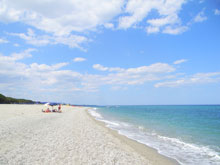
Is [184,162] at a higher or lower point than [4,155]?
lower

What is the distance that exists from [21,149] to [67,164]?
8.76 ft

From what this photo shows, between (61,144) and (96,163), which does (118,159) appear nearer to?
(96,163)

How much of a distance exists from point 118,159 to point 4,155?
4.62 meters

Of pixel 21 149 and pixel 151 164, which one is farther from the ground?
pixel 21 149

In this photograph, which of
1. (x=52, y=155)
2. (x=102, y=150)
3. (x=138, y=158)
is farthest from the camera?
(x=102, y=150)

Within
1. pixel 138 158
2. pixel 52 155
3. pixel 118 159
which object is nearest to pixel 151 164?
pixel 138 158

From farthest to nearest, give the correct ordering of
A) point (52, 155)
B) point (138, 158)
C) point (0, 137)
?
1. point (0, 137)
2. point (138, 158)
3. point (52, 155)

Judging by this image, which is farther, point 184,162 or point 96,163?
point 184,162

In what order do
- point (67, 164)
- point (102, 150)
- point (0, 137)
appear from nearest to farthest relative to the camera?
point (67, 164) → point (102, 150) → point (0, 137)

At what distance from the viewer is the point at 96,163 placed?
21.2ft

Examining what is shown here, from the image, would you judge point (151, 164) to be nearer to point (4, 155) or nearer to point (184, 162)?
point (184, 162)

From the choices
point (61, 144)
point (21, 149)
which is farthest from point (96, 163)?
point (21, 149)

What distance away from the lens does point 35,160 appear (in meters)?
6.20

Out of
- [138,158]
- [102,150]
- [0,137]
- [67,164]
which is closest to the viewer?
[67,164]
